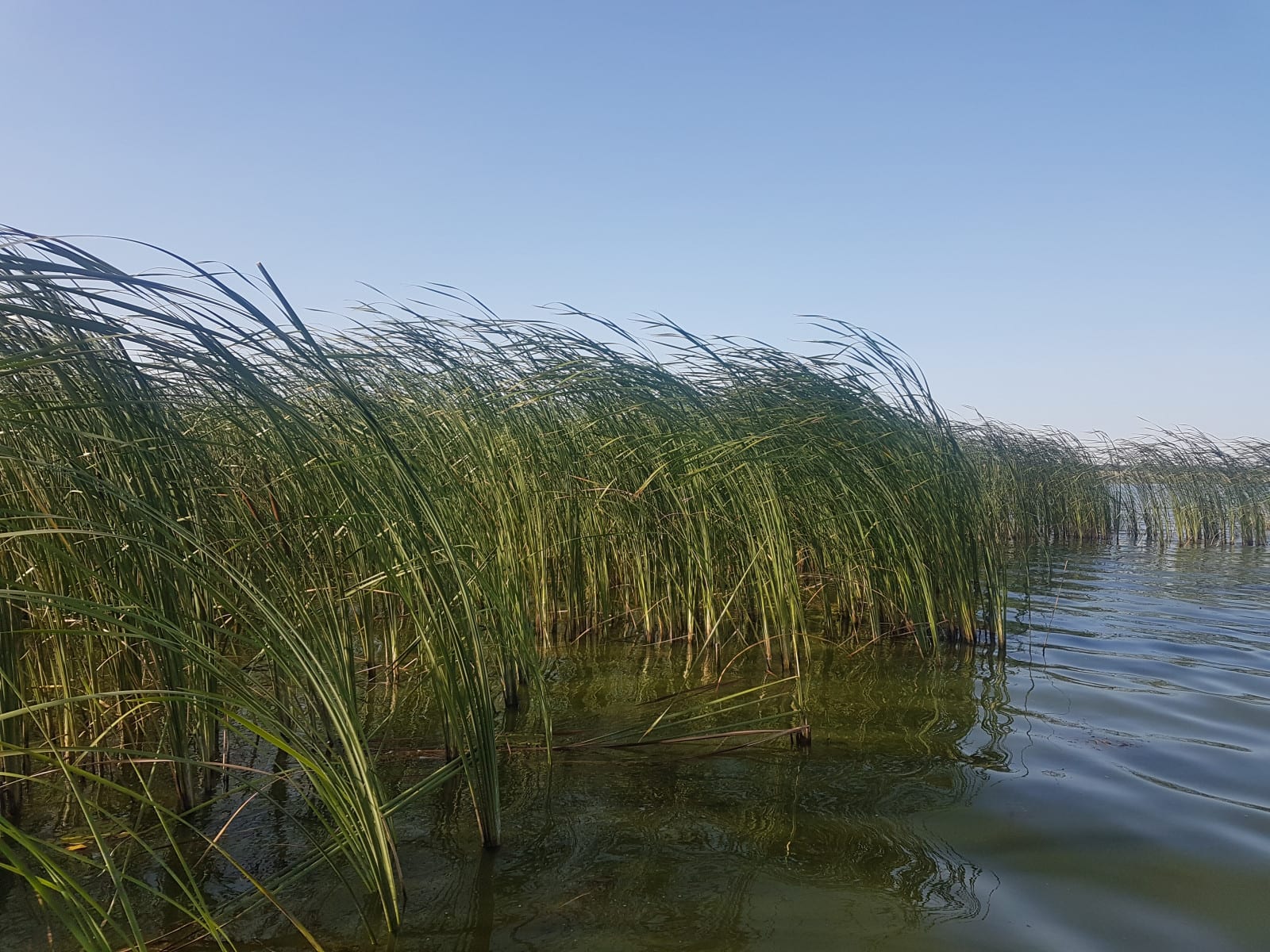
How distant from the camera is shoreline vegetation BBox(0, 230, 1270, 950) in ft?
5.86

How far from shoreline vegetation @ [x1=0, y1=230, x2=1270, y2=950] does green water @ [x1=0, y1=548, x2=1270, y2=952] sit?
174 mm

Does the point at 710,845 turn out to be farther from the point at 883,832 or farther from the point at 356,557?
the point at 356,557

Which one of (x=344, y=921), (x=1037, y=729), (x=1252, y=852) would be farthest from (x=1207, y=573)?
(x=344, y=921)

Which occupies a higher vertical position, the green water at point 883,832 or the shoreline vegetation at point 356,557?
the shoreline vegetation at point 356,557

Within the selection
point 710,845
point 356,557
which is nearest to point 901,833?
point 710,845

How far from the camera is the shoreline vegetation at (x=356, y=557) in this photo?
1.79m

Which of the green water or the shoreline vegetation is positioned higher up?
the shoreline vegetation

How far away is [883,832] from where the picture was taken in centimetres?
252

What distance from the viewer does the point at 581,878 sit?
2.23 m

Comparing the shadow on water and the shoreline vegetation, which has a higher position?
the shoreline vegetation

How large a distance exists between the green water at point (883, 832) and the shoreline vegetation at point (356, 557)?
17 cm

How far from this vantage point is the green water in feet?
6.59

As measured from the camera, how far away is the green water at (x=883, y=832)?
79.1 inches

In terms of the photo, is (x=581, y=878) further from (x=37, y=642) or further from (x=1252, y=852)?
(x=1252, y=852)
